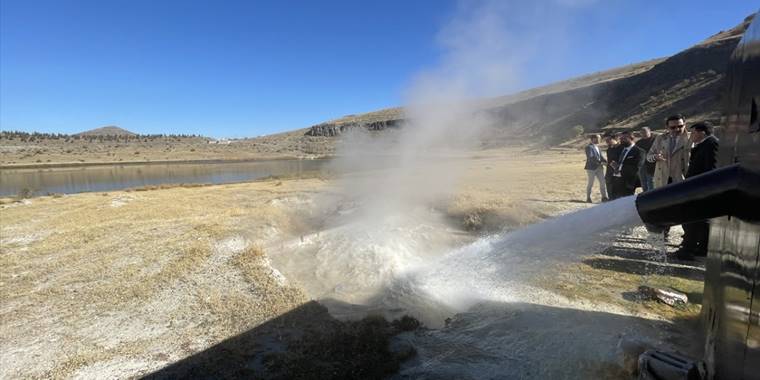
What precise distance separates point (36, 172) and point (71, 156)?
24.9 meters

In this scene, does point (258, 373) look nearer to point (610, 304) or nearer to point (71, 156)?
point (610, 304)

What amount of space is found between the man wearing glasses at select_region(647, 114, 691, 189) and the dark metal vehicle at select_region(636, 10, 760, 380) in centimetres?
461

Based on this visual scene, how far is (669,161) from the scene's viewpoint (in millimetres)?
7887

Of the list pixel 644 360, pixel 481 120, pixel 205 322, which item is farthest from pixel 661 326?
pixel 481 120

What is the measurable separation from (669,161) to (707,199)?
6.44m

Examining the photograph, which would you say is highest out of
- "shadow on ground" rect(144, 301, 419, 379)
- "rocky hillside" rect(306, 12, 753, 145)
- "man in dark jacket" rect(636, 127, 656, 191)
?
"rocky hillside" rect(306, 12, 753, 145)

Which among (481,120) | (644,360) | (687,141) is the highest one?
(481,120)

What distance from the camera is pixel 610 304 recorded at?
6.24 m

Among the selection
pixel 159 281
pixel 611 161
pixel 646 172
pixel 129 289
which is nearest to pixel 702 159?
pixel 646 172

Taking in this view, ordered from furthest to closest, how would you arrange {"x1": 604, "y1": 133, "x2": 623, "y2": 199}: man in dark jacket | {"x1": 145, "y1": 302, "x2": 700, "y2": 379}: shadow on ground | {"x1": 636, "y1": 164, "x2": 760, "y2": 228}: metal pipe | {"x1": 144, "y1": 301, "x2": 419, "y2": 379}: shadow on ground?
{"x1": 604, "y1": 133, "x2": 623, "y2": 199}: man in dark jacket < {"x1": 144, "y1": 301, "x2": 419, "y2": 379}: shadow on ground < {"x1": 145, "y1": 302, "x2": 700, "y2": 379}: shadow on ground < {"x1": 636, "y1": 164, "x2": 760, "y2": 228}: metal pipe

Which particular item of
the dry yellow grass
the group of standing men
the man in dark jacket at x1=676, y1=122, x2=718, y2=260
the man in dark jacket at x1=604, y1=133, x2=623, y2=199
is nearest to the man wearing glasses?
the group of standing men

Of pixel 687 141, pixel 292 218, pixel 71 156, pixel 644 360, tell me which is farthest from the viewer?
pixel 71 156

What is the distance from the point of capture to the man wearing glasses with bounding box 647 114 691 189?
25.0 ft

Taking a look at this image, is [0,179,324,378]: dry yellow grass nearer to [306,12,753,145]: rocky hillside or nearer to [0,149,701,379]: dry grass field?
[0,149,701,379]: dry grass field
